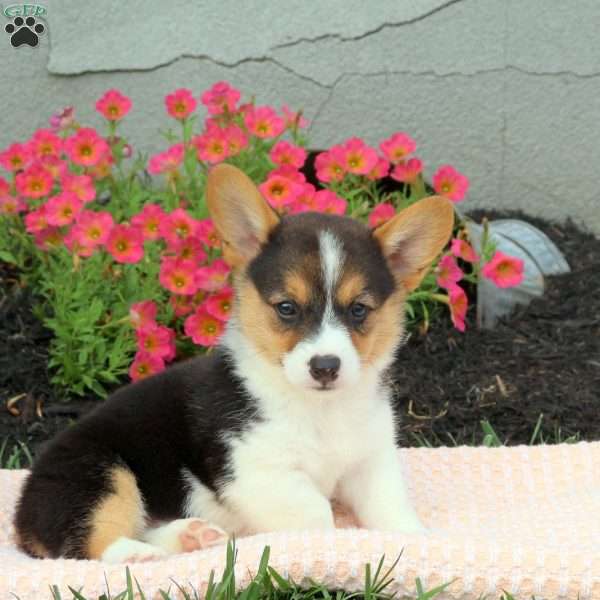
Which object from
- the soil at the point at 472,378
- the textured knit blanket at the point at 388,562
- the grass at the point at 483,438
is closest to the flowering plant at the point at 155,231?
the soil at the point at 472,378

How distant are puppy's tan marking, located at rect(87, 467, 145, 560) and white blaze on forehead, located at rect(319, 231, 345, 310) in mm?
971

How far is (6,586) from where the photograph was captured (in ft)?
11.5

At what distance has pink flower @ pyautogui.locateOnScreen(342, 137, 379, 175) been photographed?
6.15m

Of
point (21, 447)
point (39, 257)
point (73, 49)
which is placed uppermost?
point (73, 49)

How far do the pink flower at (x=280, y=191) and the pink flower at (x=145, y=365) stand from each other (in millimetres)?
931

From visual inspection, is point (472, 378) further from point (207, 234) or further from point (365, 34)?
point (365, 34)

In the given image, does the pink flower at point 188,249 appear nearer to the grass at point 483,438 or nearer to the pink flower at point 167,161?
the pink flower at point 167,161

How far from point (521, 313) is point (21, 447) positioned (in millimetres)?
2873

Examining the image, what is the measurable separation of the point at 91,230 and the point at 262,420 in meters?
1.93

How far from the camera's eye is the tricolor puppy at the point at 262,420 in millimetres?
3885

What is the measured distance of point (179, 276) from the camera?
546 cm

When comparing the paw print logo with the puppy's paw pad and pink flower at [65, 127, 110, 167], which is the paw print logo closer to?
pink flower at [65, 127, 110, 167]

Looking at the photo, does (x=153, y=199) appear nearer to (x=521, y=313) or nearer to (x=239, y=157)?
(x=239, y=157)

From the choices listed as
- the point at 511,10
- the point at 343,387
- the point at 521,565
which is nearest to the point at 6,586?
the point at 343,387
